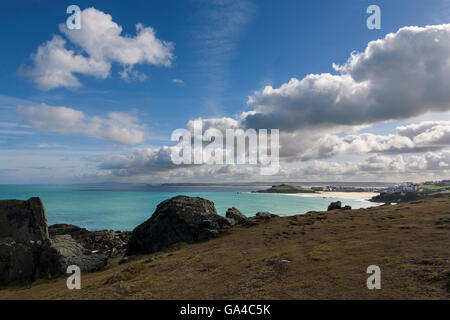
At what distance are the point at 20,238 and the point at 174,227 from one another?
56.5 ft

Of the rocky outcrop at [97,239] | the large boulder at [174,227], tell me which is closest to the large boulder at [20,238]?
the large boulder at [174,227]

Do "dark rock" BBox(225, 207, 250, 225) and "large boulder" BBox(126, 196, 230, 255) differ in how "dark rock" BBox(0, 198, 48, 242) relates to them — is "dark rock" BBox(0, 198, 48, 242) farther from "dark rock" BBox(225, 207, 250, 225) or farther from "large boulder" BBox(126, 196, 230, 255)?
"dark rock" BBox(225, 207, 250, 225)

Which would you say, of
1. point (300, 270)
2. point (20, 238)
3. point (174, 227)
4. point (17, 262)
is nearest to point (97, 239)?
point (20, 238)

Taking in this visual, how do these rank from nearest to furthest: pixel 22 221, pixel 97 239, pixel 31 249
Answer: pixel 31 249, pixel 22 221, pixel 97 239

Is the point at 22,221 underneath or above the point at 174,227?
above

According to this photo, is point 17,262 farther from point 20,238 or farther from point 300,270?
point 300,270

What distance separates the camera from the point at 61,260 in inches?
984

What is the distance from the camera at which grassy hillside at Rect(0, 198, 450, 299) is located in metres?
11.7

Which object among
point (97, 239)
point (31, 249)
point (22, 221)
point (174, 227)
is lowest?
point (97, 239)

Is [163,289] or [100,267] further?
[100,267]
